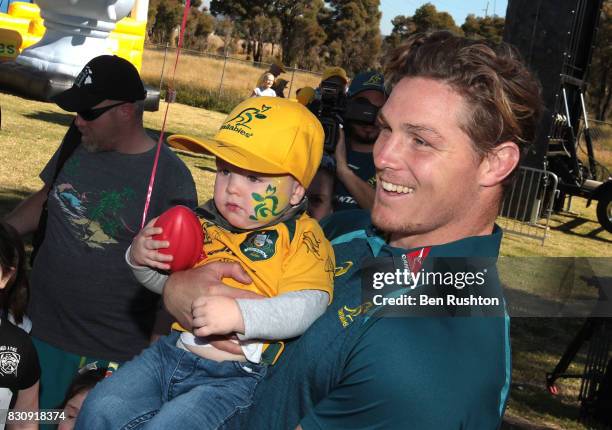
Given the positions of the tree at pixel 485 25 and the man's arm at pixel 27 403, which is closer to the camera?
the man's arm at pixel 27 403

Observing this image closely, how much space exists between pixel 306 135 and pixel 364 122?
2.27 m

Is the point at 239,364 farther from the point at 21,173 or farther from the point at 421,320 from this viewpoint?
the point at 21,173

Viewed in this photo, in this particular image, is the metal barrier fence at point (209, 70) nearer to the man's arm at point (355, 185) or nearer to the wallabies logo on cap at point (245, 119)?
the man's arm at point (355, 185)

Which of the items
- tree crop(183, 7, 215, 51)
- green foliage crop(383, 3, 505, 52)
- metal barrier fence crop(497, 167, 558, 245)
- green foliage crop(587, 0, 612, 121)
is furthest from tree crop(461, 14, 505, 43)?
metal barrier fence crop(497, 167, 558, 245)

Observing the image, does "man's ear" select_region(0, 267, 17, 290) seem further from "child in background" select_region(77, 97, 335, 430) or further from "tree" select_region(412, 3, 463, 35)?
"tree" select_region(412, 3, 463, 35)

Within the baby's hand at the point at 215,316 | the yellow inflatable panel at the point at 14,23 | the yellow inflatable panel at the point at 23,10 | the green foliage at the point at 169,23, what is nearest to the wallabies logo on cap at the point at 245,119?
the baby's hand at the point at 215,316

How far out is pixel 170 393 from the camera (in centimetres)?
215

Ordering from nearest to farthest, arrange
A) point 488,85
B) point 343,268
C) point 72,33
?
point 488,85
point 343,268
point 72,33

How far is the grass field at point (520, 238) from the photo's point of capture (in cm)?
674

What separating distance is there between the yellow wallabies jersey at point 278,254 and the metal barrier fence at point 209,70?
87.6 ft

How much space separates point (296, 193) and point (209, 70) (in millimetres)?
30008

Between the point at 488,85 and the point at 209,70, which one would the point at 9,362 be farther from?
the point at 209,70

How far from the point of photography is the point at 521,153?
1913mm
